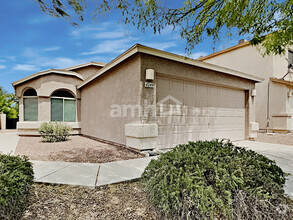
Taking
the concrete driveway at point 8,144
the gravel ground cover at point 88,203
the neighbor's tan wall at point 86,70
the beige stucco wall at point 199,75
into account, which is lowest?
the concrete driveway at point 8,144

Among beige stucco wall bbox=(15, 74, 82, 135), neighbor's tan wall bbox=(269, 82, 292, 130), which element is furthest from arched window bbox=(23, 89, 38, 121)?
neighbor's tan wall bbox=(269, 82, 292, 130)

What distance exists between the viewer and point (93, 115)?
886 centimetres

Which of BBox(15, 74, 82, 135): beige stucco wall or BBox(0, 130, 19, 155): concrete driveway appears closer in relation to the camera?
BBox(0, 130, 19, 155): concrete driveway

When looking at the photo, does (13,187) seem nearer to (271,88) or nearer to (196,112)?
(196,112)

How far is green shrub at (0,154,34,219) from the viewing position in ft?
5.91

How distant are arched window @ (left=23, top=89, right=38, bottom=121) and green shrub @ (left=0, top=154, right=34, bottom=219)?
876 centimetres

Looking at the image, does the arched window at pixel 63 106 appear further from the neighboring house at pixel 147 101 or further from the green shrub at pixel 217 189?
the green shrub at pixel 217 189

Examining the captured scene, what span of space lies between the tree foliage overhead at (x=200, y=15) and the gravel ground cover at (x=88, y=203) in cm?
342

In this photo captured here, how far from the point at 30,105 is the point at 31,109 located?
263mm

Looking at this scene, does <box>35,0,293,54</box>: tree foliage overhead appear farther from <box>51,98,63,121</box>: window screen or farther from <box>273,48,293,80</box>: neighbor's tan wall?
<box>273,48,293,80</box>: neighbor's tan wall

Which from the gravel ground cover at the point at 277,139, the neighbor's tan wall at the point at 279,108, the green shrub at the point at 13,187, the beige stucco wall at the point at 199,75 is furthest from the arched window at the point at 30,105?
the neighbor's tan wall at the point at 279,108

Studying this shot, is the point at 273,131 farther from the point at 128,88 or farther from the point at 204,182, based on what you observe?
the point at 204,182

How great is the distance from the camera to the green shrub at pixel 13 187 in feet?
5.91

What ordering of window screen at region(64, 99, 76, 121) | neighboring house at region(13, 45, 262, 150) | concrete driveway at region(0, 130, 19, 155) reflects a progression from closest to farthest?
neighboring house at region(13, 45, 262, 150)
concrete driveway at region(0, 130, 19, 155)
window screen at region(64, 99, 76, 121)
